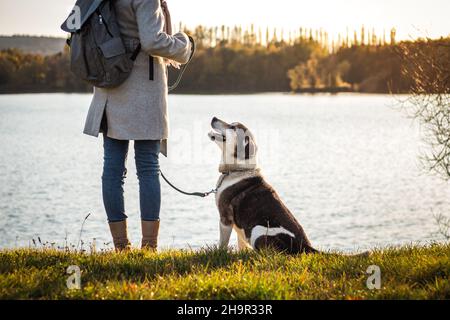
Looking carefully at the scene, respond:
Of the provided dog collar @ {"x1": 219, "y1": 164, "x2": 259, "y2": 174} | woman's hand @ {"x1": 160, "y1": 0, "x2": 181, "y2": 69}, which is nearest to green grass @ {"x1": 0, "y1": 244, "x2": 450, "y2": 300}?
dog collar @ {"x1": 219, "y1": 164, "x2": 259, "y2": 174}

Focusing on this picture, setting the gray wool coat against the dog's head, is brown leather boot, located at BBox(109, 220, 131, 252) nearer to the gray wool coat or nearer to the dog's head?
the gray wool coat

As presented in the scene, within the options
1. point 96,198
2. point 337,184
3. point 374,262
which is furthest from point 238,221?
point 337,184

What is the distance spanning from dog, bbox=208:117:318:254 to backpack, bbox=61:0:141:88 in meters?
1.22

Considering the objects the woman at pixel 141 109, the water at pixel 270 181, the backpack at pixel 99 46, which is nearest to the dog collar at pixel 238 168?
the woman at pixel 141 109

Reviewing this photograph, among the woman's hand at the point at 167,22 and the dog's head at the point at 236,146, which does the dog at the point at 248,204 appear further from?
the woman's hand at the point at 167,22

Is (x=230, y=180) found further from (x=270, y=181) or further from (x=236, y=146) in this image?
(x=270, y=181)

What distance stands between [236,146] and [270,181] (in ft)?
57.1

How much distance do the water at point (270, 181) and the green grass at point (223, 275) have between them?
344 cm

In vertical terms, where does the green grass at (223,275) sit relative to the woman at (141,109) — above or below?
below

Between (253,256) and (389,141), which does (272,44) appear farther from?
(253,256)

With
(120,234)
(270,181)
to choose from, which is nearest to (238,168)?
(120,234)

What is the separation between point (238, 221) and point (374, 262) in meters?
1.32

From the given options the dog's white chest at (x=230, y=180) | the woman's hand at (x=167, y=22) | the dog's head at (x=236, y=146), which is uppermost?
the woman's hand at (x=167, y=22)

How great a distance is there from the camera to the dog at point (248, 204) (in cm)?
521
